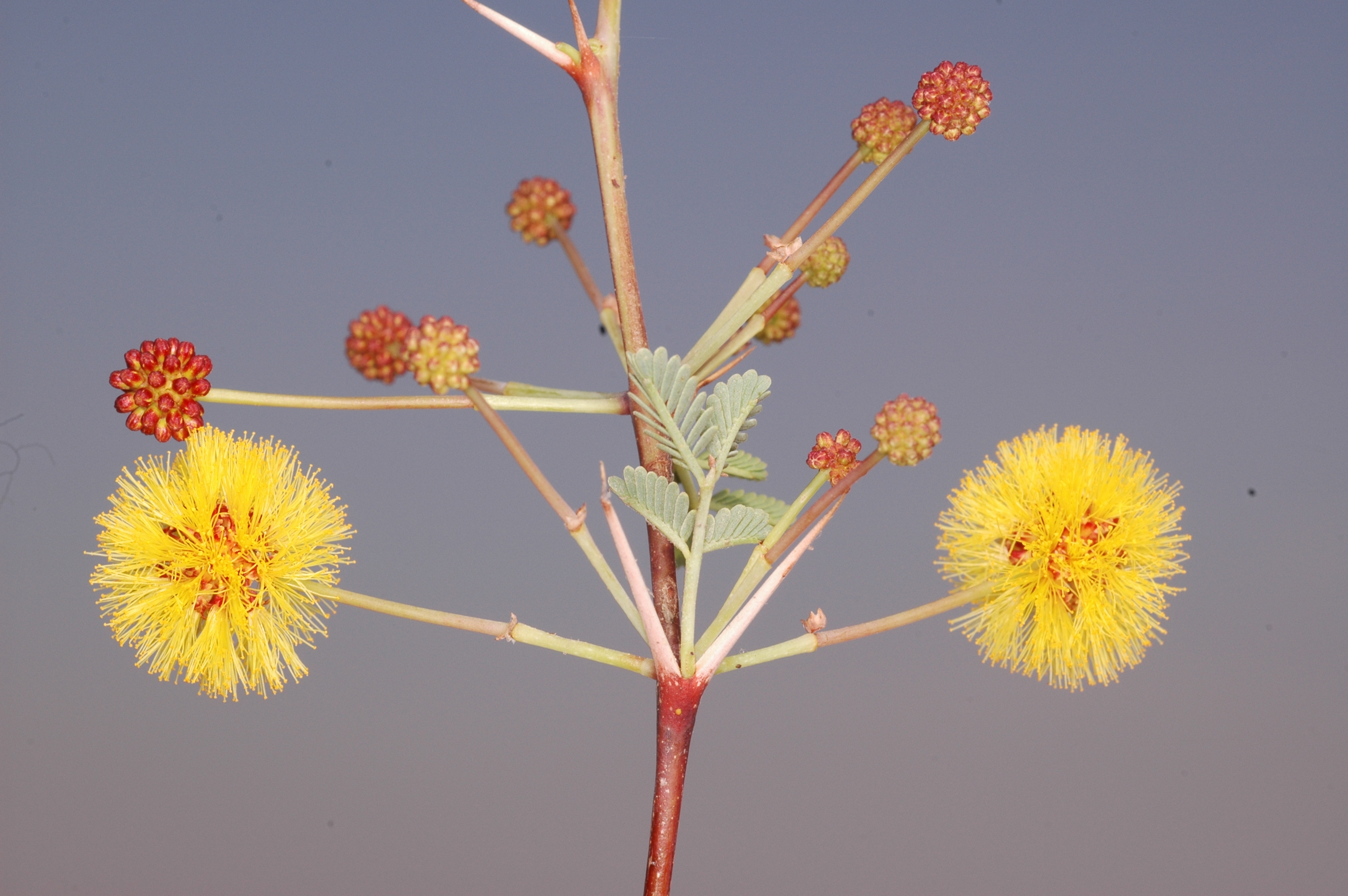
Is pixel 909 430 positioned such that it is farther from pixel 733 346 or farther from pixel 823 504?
pixel 733 346

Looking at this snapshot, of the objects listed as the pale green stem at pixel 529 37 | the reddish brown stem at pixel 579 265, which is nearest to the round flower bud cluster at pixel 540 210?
the reddish brown stem at pixel 579 265

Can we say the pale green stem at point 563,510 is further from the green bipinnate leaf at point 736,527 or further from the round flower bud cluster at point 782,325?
the round flower bud cluster at point 782,325

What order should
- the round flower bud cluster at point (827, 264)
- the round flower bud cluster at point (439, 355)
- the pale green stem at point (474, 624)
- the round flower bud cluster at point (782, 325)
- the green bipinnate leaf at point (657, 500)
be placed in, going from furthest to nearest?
the round flower bud cluster at point (782, 325)
the round flower bud cluster at point (827, 264)
the pale green stem at point (474, 624)
the green bipinnate leaf at point (657, 500)
the round flower bud cluster at point (439, 355)

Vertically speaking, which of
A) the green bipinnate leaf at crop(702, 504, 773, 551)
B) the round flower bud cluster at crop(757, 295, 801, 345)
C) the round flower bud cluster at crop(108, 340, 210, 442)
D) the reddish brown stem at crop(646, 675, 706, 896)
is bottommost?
the reddish brown stem at crop(646, 675, 706, 896)

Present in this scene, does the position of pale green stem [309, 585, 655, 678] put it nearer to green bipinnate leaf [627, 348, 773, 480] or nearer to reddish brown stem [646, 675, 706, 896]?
reddish brown stem [646, 675, 706, 896]

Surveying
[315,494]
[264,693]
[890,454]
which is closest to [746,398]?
[890,454]

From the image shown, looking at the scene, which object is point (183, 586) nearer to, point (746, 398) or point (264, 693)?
point (264, 693)

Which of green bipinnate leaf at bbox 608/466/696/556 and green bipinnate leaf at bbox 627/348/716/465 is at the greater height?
green bipinnate leaf at bbox 627/348/716/465

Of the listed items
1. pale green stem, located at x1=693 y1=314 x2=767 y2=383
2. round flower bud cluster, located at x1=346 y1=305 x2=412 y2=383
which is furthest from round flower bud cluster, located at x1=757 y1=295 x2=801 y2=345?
round flower bud cluster, located at x1=346 y1=305 x2=412 y2=383
